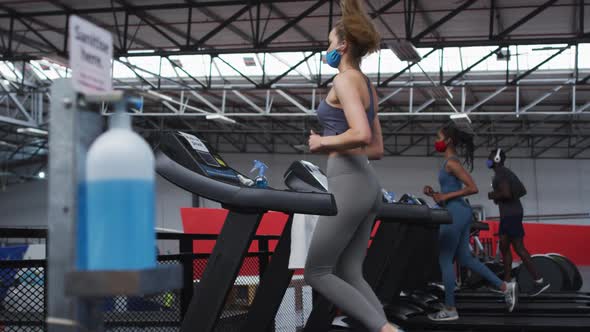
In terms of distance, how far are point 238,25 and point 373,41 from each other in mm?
9818

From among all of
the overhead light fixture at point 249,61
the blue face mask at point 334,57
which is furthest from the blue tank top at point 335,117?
the overhead light fixture at point 249,61

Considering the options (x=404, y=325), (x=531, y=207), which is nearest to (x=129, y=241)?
(x=404, y=325)

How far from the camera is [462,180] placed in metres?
4.33

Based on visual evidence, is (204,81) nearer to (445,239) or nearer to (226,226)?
(445,239)

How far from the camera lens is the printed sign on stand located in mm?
904

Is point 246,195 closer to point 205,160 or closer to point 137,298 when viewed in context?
point 205,160

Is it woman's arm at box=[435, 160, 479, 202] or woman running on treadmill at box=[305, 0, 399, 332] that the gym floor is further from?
woman's arm at box=[435, 160, 479, 202]

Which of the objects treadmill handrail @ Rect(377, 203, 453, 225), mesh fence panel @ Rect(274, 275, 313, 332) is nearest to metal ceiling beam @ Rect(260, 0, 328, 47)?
mesh fence panel @ Rect(274, 275, 313, 332)

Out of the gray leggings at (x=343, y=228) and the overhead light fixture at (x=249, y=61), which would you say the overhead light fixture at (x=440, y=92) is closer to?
the overhead light fixture at (x=249, y=61)

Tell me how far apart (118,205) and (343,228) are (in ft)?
4.13

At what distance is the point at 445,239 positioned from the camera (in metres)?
4.40

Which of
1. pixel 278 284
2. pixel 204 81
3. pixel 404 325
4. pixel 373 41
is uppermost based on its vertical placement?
pixel 204 81

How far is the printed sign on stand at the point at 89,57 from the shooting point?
0.90 metres

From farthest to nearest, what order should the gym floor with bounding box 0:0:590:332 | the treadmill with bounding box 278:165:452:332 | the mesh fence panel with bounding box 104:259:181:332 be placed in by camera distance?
the treadmill with bounding box 278:165:452:332
the mesh fence panel with bounding box 104:259:181:332
the gym floor with bounding box 0:0:590:332
